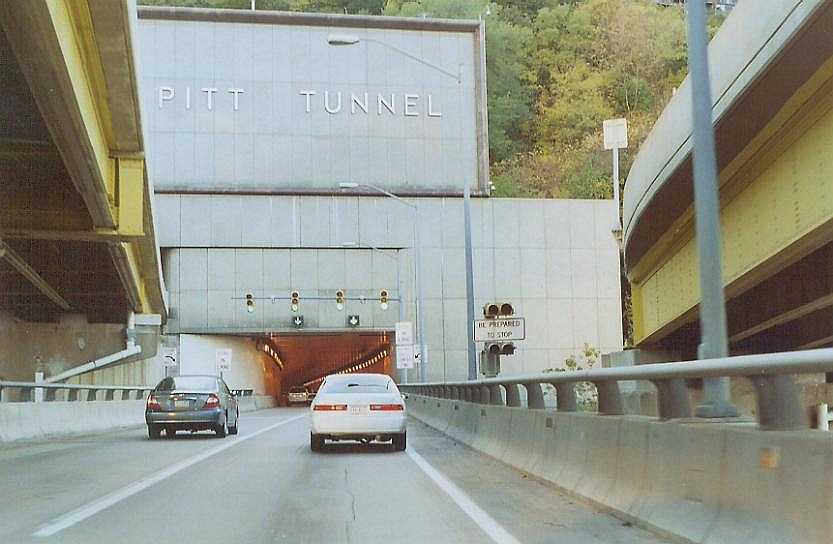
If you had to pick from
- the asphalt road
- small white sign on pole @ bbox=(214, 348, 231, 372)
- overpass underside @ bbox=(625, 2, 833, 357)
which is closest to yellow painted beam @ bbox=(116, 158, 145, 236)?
the asphalt road

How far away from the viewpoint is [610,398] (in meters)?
10.1

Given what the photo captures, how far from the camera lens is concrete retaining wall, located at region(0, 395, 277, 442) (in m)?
22.7

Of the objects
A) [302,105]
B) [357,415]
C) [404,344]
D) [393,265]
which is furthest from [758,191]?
[302,105]

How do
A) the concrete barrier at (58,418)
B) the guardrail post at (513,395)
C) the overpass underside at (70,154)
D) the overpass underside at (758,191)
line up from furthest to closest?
the concrete barrier at (58,418) < the guardrail post at (513,395) < the overpass underside at (70,154) < the overpass underside at (758,191)

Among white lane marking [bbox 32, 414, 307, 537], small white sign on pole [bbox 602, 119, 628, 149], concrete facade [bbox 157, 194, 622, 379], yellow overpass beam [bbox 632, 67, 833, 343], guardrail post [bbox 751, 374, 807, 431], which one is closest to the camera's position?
guardrail post [bbox 751, 374, 807, 431]

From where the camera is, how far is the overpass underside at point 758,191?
13.2 m

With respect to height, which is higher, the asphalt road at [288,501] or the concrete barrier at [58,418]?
the concrete barrier at [58,418]

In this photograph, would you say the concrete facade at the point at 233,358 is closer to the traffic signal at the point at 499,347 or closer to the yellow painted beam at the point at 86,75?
the yellow painted beam at the point at 86,75

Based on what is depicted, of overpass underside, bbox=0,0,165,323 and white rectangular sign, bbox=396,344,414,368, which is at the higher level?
overpass underside, bbox=0,0,165,323

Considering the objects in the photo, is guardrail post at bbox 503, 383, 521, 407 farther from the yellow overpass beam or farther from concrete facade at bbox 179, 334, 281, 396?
concrete facade at bbox 179, 334, 281, 396

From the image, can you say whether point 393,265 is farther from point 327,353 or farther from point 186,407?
point 186,407

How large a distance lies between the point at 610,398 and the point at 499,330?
11119mm

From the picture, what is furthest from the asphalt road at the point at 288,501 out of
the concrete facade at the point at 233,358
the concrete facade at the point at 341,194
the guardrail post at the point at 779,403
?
the concrete facade at the point at 341,194

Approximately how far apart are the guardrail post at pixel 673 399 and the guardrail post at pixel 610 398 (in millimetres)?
1323
